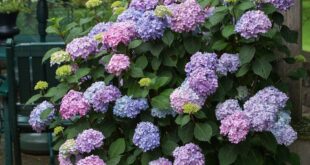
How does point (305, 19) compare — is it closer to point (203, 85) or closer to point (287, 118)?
point (287, 118)

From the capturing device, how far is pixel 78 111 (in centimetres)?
270

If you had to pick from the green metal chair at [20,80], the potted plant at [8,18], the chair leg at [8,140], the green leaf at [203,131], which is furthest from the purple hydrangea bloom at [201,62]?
the potted plant at [8,18]

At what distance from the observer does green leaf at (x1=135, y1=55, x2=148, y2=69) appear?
2666 mm

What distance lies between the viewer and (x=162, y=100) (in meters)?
2.60

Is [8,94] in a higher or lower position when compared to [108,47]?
lower

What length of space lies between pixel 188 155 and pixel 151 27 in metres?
0.49

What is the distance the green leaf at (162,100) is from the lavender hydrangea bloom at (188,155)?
0.17m

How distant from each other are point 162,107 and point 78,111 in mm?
348

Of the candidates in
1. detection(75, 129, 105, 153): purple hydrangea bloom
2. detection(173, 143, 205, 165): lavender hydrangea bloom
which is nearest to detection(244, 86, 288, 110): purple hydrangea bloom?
detection(173, 143, 205, 165): lavender hydrangea bloom

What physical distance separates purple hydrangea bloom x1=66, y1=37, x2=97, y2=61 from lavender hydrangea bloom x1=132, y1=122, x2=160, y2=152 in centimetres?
40

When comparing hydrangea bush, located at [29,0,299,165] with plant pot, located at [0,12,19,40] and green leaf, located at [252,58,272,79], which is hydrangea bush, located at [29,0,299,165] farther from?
plant pot, located at [0,12,19,40]

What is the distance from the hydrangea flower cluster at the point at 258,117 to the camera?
2.46m

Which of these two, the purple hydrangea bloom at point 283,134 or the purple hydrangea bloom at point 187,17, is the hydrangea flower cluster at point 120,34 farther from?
the purple hydrangea bloom at point 283,134

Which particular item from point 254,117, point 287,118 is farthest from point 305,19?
point 254,117
